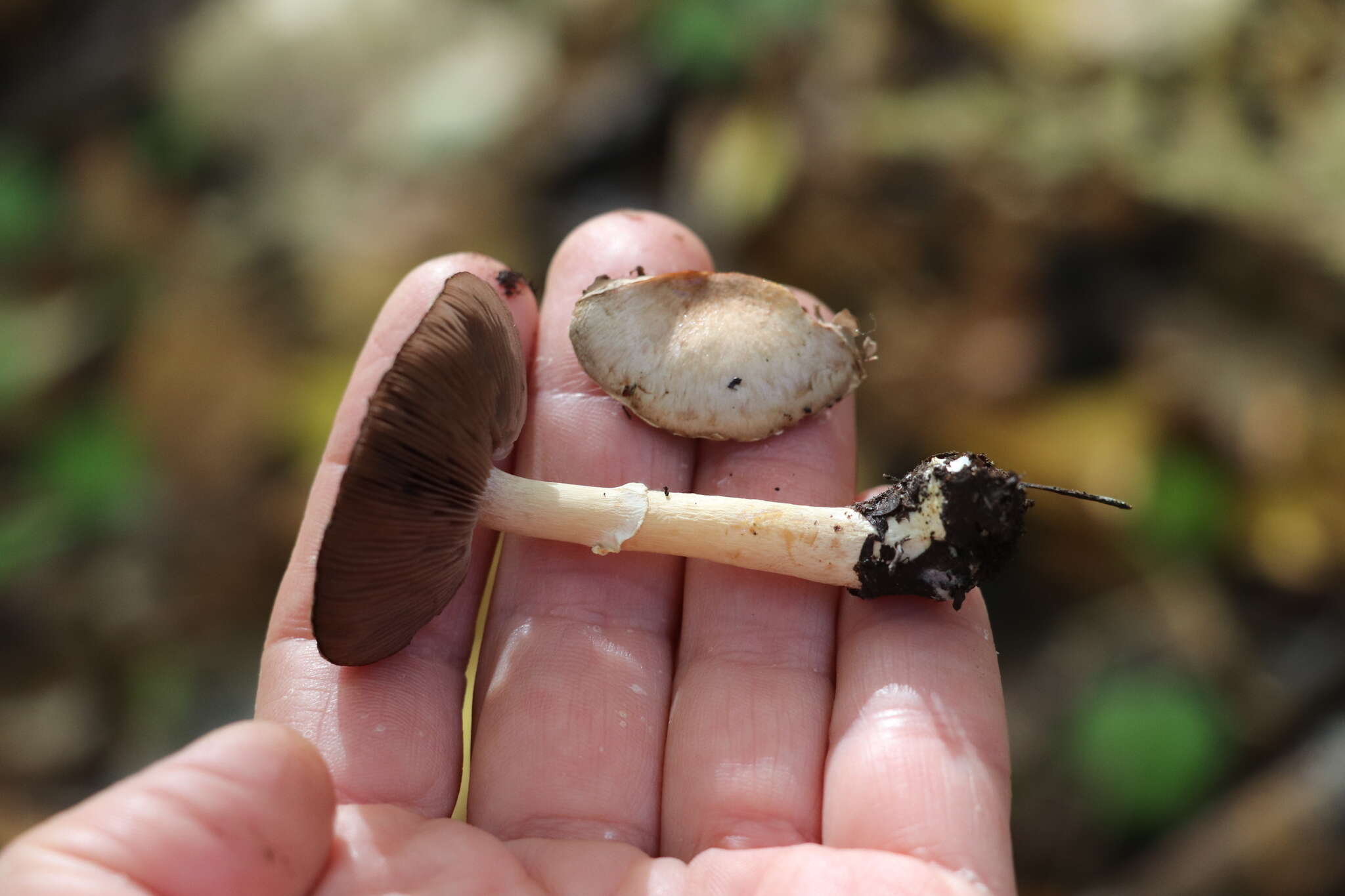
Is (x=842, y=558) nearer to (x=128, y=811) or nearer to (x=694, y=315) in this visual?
(x=694, y=315)

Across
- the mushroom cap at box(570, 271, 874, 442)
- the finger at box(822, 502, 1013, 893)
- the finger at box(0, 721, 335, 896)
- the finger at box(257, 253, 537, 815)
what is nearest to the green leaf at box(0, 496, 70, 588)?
the finger at box(257, 253, 537, 815)

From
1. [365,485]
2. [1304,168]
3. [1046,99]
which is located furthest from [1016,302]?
[365,485]

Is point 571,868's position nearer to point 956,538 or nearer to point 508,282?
point 956,538

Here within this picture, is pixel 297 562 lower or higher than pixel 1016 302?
lower

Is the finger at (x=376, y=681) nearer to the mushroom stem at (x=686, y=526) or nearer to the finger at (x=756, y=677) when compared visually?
the mushroom stem at (x=686, y=526)

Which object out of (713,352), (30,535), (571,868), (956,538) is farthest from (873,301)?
(30,535)
